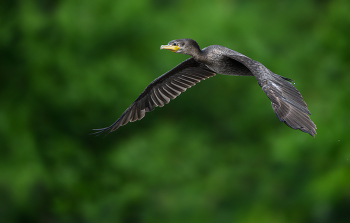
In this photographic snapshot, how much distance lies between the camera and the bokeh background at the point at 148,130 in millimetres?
17891

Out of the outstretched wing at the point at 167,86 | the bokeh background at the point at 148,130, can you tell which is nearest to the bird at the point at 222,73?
the outstretched wing at the point at 167,86

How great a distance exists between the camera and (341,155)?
1756 cm

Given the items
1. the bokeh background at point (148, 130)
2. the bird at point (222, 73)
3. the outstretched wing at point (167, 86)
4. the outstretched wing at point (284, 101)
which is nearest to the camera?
the outstretched wing at point (284, 101)

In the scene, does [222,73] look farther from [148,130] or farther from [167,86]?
[148,130]

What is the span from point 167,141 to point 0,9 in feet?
28.3

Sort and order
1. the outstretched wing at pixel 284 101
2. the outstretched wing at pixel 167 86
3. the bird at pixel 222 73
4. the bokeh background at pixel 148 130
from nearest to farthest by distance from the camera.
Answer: the outstretched wing at pixel 284 101, the bird at pixel 222 73, the outstretched wing at pixel 167 86, the bokeh background at pixel 148 130

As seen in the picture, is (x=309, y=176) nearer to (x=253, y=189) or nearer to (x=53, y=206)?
(x=253, y=189)

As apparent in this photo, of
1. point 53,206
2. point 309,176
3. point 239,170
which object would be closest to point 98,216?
point 53,206

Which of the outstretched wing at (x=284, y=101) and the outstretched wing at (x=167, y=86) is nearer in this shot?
the outstretched wing at (x=284, y=101)

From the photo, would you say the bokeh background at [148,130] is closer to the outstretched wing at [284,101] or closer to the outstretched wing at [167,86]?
the outstretched wing at [167,86]

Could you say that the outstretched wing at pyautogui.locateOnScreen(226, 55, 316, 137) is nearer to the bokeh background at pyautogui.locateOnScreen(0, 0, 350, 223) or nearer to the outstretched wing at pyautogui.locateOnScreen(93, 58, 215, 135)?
the outstretched wing at pyautogui.locateOnScreen(93, 58, 215, 135)

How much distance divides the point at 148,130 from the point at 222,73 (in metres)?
11.9

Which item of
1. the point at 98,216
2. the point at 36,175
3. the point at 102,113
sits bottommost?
the point at 98,216

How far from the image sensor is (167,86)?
865 cm
